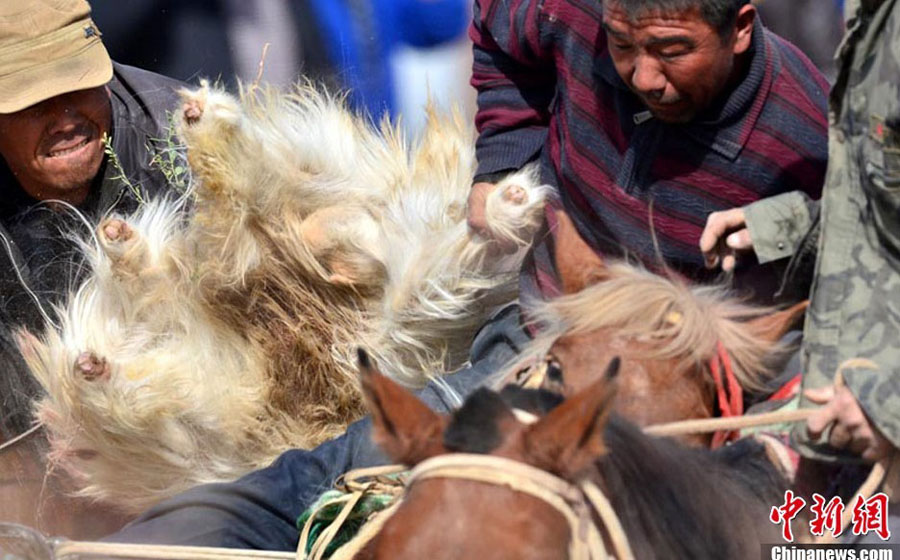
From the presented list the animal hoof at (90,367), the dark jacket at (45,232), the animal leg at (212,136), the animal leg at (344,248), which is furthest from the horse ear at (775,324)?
the dark jacket at (45,232)

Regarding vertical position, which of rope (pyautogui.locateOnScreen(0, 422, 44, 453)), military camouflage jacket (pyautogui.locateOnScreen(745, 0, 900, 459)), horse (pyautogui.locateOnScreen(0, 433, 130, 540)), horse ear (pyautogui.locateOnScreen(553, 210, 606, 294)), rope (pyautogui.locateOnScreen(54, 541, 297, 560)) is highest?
military camouflage jacket (pyautogui.locateOnScreen(745, 0, 900, 459))

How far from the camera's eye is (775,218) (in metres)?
2.05

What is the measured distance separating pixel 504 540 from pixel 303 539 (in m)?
0.71

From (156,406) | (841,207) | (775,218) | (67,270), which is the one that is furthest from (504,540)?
(67,270)

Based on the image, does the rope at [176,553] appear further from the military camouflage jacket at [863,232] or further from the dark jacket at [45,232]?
the dark jacket at [45,232]

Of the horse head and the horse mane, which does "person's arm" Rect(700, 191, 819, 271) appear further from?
the horse head

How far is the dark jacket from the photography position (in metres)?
2.99

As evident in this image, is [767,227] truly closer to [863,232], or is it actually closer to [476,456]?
[863,232]

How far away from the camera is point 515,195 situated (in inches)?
100

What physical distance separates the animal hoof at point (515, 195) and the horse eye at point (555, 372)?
0.82 meters

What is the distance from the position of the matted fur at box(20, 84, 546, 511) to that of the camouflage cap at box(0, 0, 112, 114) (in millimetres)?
404

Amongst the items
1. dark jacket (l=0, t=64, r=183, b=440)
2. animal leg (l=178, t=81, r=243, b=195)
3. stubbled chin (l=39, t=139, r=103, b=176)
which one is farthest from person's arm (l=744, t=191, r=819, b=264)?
stubbled chin (l=39, t=139, r=103, b=176)

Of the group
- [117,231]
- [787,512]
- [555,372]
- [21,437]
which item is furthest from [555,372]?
[21,437]

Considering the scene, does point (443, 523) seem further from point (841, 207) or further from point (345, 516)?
point (841, 207)
